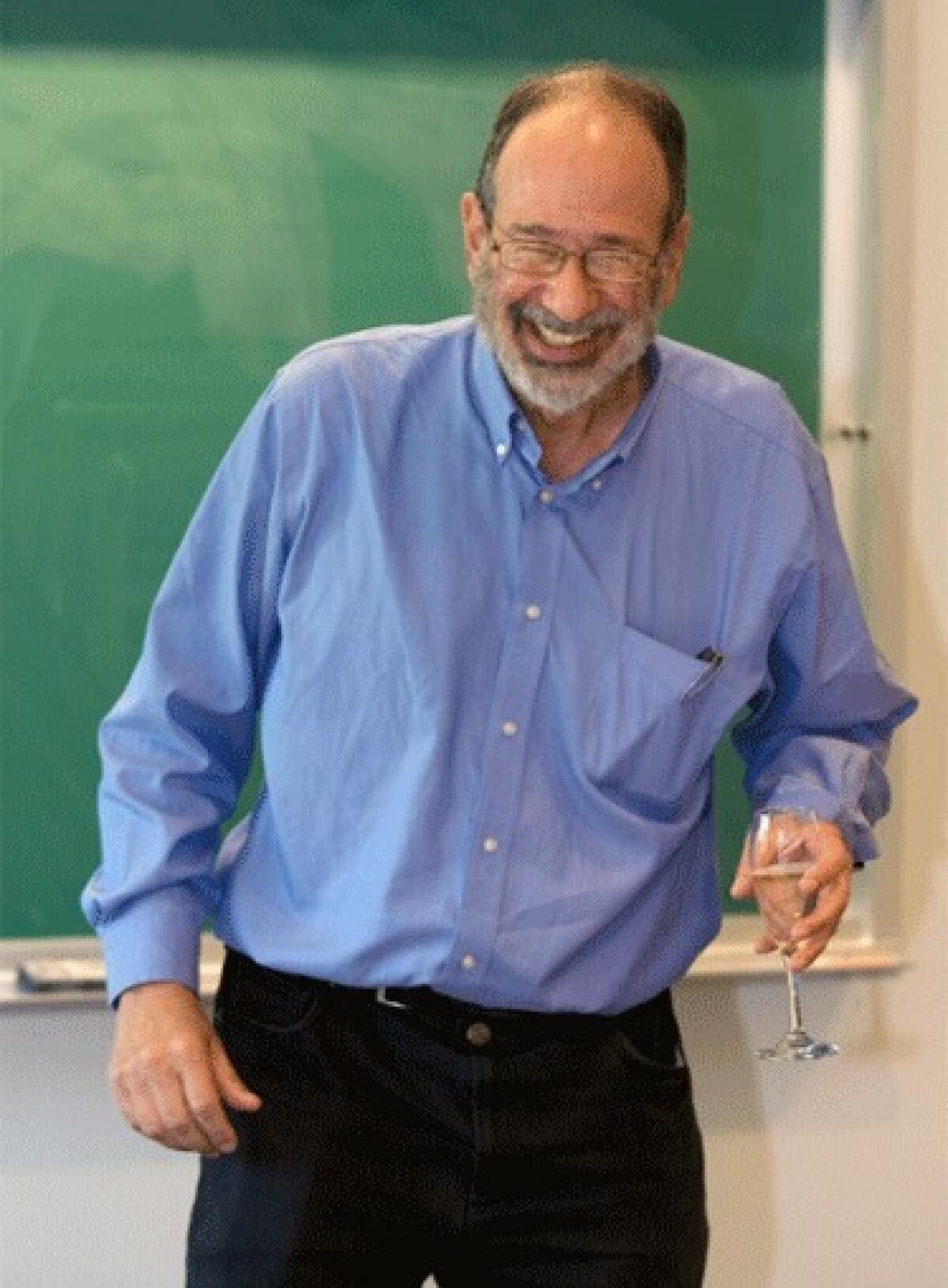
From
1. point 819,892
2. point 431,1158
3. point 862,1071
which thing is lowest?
point 862,1071

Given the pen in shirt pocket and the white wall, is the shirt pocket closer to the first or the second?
the pen in shirt pocket

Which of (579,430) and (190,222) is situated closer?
(579,430)

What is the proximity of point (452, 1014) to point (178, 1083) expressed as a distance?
0.25 metres

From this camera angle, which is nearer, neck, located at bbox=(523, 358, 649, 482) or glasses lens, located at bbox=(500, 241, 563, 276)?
glasses lens, located at bbox=(500, 241, 563, 276)

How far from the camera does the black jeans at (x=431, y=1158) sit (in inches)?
77.7

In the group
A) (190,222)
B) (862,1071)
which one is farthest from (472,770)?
(862,1071)

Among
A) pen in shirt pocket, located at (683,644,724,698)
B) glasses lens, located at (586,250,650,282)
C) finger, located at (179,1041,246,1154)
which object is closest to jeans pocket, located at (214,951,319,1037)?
finger, located at (179,1041,246,1154)

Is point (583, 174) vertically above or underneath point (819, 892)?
above

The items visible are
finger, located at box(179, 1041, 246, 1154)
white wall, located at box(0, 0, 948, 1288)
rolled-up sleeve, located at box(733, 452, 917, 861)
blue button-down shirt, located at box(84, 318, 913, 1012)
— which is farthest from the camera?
white wall, located at box(0, 0, 948, 1288)

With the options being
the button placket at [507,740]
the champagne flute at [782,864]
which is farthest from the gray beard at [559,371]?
the champagne flute at [782,864]

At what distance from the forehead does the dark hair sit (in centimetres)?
1

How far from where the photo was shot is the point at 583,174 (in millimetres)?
1941

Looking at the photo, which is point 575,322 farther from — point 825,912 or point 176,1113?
point 176,1113

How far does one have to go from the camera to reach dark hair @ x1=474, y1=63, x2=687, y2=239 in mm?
1997
